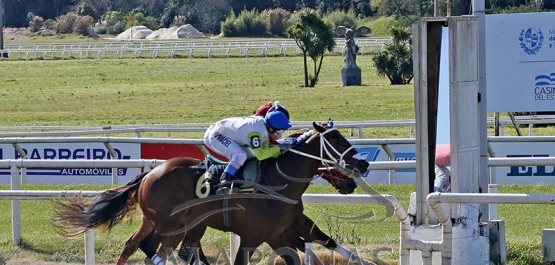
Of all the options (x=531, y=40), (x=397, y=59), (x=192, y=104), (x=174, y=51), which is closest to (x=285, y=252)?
(x=531, y=40)

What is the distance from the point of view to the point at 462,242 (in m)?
5.56

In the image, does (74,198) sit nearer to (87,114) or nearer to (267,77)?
(87,114)

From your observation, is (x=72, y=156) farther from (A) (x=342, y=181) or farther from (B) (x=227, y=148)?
(A) (x=342, y=181)

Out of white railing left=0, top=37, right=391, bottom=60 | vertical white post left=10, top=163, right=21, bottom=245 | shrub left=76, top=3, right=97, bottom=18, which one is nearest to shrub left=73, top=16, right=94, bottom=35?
shrub left=76, top=3, right=97, bottom=18

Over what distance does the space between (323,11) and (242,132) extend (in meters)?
63.0

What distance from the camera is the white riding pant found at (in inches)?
238

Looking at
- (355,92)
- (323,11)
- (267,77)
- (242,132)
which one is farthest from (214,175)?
(323,11)

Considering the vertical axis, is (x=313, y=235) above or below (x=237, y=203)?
below

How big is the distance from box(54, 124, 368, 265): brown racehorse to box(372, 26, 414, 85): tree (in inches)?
1039

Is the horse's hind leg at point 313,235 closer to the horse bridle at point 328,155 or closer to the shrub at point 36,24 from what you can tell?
the horse bridle at point 328,155

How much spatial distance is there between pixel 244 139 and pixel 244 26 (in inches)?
2153

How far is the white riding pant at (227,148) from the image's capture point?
604 cm

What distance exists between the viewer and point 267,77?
36.0 meters

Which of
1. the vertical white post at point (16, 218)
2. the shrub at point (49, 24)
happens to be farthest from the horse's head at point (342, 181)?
the shrub at point (49, 24)
